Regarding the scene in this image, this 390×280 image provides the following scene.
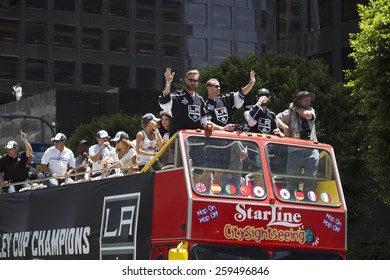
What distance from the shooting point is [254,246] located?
13188 mm

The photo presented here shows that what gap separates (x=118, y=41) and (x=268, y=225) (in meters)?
75.3

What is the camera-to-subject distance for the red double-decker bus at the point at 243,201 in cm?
1288

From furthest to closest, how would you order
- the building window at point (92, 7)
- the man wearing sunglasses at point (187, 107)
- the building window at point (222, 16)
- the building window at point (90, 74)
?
the building window at point (222, 16)
the building window at point (92, 7)
the building window at point (90, 74)
the man wearing sunglasses at point (187, 107)

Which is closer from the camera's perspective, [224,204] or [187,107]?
[224,204]

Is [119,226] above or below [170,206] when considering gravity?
below

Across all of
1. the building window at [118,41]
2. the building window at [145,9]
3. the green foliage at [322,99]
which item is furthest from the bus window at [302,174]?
the building window at [145,9]

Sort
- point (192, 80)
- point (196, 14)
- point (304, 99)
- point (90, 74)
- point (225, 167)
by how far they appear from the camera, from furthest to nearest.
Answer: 1. point (196, 14)
2. point (90, 74)
3. point (304, 99)
4. point (192, 80)
5. point (225, 167)

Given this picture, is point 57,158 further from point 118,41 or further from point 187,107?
point 118,41

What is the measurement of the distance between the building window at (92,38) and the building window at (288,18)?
125 feet

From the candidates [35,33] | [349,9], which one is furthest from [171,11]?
[349,9]

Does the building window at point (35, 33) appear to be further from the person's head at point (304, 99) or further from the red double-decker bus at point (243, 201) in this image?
the red double-decker bus at point (243, 201)

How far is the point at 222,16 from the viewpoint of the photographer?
307 ft
